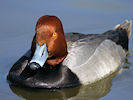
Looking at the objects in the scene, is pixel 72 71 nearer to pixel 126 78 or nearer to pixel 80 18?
pixel 126 78

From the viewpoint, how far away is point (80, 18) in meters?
9.73

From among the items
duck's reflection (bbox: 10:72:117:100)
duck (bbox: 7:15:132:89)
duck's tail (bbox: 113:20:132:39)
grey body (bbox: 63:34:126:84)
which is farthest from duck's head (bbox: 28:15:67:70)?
duck's tail (bbox: 113:20:132:39)

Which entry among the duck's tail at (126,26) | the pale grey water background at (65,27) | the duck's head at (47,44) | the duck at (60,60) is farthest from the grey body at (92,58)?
the duck's tail at (126,26)

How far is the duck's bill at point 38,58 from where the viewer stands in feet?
21.2

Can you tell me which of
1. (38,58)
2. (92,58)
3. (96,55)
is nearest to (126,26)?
(96,55)

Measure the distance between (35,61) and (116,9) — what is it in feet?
13.9

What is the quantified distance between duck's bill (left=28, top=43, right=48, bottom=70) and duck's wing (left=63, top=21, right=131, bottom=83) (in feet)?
2.56

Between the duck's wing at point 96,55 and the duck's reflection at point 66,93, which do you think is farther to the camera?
the duck's wing at point 96,55

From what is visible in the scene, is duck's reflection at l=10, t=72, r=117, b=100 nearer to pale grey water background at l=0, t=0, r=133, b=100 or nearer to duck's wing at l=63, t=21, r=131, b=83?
pale grey water background at l=0, t=0, r=133, b=100

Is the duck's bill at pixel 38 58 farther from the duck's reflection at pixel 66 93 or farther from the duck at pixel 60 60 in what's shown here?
the duck's reflection at pixel 66 93

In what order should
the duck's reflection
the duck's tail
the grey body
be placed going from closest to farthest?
the duck's reflection < the grey body < the duck's tail

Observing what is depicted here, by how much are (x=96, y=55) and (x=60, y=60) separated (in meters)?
0.94

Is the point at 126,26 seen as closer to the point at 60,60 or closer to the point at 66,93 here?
the point at 60,60

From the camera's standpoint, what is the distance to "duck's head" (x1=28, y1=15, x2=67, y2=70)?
6488 mm
